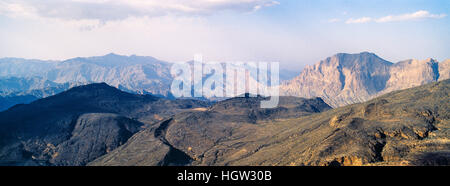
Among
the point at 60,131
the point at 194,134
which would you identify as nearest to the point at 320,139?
the point at 194,134

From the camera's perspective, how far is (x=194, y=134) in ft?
331

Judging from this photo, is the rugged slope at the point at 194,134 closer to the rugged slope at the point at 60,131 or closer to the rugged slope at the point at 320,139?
the rugged slope at the point at 320,139

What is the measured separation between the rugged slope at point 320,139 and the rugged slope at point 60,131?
10.1m

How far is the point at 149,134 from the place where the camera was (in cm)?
10069

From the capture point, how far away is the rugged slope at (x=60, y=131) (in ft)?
302

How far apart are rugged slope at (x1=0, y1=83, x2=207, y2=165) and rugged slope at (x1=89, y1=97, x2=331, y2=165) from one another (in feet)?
29.2

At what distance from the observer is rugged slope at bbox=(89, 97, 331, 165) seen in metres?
82.5

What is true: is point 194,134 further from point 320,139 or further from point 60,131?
point 60,131

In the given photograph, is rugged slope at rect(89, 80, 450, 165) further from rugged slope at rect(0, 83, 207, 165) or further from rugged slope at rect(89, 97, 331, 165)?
rugged slope at rect(0, 83, 207, 165)

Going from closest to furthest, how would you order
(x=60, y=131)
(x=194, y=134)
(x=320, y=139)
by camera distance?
1. (x=320, y=139)
2. (x=194, y=134)
3. (x=60, y=131)

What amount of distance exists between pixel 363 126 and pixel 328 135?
23.9 feet

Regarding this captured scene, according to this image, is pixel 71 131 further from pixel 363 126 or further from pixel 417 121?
pixel 417 121

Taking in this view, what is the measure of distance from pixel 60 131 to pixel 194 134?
152 ft
